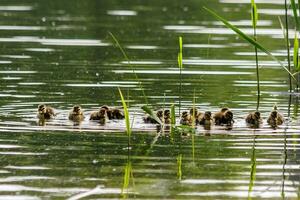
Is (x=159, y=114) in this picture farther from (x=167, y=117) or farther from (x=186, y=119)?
(x=186, y=119)

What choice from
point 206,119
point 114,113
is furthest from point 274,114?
point 114,113

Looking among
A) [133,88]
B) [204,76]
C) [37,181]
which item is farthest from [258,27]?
[37,181]

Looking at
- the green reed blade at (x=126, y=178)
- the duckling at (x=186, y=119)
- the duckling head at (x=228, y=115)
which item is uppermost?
the duckling head at (x=228, y=115)

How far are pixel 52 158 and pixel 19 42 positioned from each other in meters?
11.9

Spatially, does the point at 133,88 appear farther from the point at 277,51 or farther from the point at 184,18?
the point at 184,18

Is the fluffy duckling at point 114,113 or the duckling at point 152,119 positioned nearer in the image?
the duckling at point 152,119

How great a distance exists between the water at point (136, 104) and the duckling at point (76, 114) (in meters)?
0.11

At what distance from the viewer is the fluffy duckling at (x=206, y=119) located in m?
14.3

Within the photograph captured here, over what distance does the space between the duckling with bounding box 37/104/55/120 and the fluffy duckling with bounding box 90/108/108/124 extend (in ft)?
1.63

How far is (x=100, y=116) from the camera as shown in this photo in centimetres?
1444

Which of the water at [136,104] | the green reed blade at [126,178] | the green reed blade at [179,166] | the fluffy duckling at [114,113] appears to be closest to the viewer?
the green reed blade at [126,178]

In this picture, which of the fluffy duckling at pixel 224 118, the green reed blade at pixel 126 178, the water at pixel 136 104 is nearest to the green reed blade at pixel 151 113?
the water at pixel 136 104

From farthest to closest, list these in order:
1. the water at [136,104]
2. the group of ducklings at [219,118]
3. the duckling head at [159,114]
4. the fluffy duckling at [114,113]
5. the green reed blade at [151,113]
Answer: the fluffy duckling at [114,113] → the duckling head at [159,114] → the group of ducklings at [219,118] → the green reed blade at [151,113] → the water at [136,104]

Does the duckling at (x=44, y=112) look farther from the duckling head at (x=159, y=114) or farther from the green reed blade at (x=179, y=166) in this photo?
the green reed blade at (x=179, y=166)
